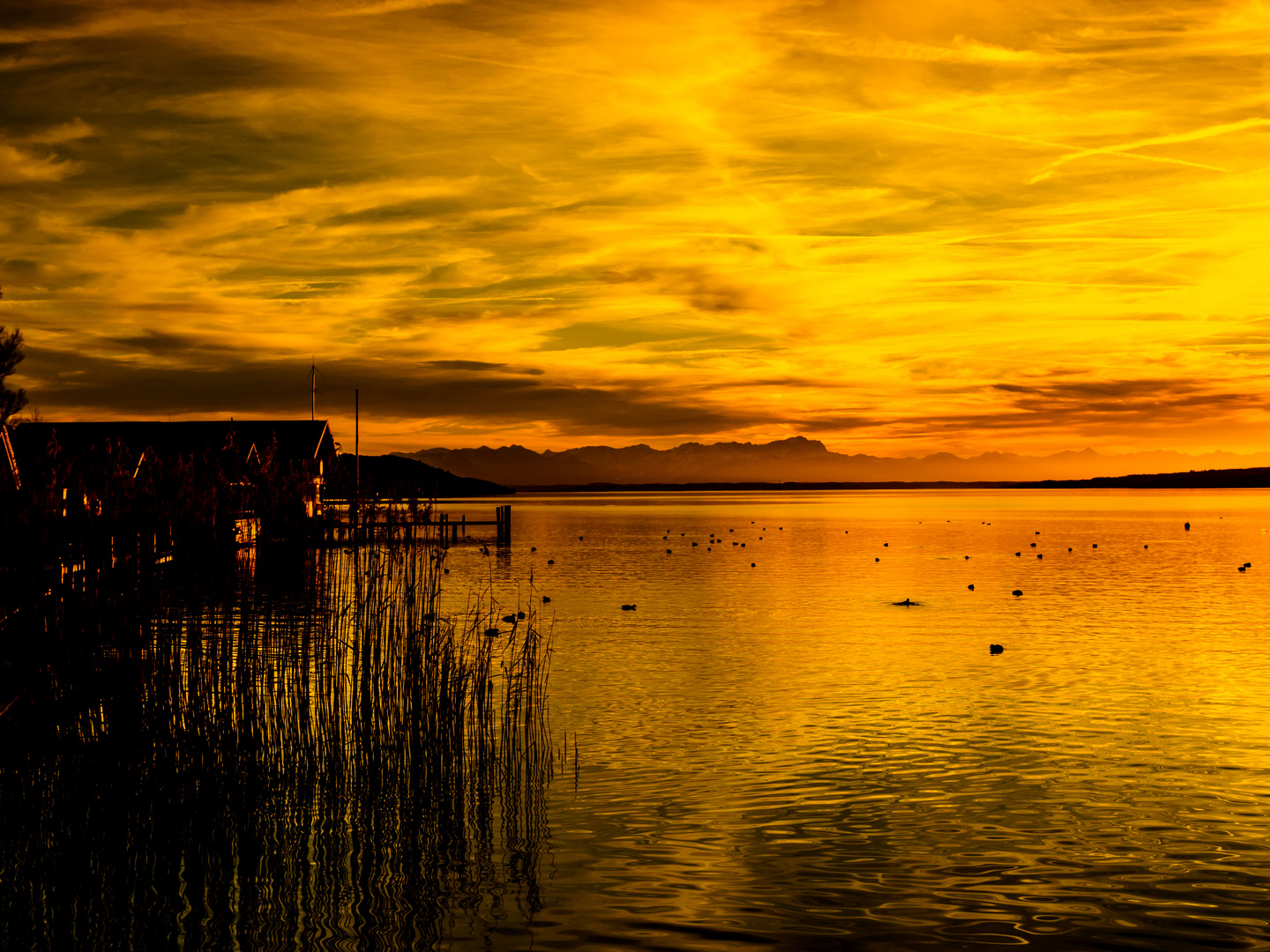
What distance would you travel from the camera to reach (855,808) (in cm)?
1223

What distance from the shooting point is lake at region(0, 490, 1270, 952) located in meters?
8.98

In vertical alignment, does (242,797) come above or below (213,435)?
below

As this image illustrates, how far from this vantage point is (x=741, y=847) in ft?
35.6

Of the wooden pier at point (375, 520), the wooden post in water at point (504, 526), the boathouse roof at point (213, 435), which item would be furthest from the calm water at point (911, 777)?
the boathouse roof at point (213, 435)

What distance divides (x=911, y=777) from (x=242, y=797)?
7445mm

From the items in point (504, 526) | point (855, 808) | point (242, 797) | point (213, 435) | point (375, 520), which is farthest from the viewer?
point (213, 435)

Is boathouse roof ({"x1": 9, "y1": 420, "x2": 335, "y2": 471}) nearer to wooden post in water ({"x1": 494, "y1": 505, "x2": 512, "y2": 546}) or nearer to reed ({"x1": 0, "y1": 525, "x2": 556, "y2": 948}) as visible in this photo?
wooden post in water ({"x1": 494, "y1": 505, "x2": 512, "y2": 546})

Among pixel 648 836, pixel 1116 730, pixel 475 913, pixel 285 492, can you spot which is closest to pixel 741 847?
pixel 648 836

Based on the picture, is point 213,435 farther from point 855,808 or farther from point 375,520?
point 855,808

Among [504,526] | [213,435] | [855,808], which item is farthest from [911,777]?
[213,435]

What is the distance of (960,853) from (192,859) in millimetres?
6864

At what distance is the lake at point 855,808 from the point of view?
29.5 feet

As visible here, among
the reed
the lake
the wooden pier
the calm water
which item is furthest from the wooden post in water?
the reed

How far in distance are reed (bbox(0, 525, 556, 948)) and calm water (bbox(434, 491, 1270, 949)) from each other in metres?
0.78
